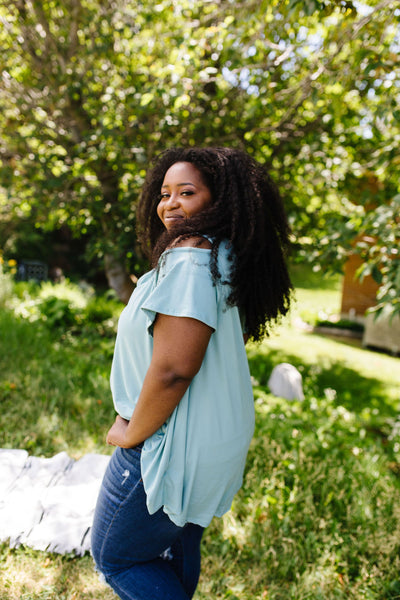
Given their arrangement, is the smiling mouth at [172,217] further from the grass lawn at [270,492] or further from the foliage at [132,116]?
the foliage at [132,116]

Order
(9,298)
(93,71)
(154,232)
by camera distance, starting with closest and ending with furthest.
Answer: (154,232), (93,71), (9,298)

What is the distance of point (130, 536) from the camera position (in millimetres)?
1314

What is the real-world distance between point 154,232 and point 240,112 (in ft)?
12.7

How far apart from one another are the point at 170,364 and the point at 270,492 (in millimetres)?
1918

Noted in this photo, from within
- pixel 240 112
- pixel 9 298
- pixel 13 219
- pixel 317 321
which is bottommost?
pixel 317 321

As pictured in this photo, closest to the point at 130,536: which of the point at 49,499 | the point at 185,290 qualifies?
the point at 185,290

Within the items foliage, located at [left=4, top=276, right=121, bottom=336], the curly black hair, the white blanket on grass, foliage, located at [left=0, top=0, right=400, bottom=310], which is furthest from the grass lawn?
foliage, located at [left=0, top=0, right=400, bottom=310]

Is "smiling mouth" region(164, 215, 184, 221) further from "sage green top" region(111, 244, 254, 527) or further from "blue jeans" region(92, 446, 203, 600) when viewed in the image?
"blue jeans" region(92, 446, 203, 600)

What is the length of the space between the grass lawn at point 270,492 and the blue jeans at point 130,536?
82 cm

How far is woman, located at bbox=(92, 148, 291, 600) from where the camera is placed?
3.81ft

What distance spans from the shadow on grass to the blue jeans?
4.09 metres

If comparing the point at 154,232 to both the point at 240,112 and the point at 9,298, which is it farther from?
the point at 9,298

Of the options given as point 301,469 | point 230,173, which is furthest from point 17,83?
point 301,469

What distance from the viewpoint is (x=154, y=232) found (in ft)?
6.09
